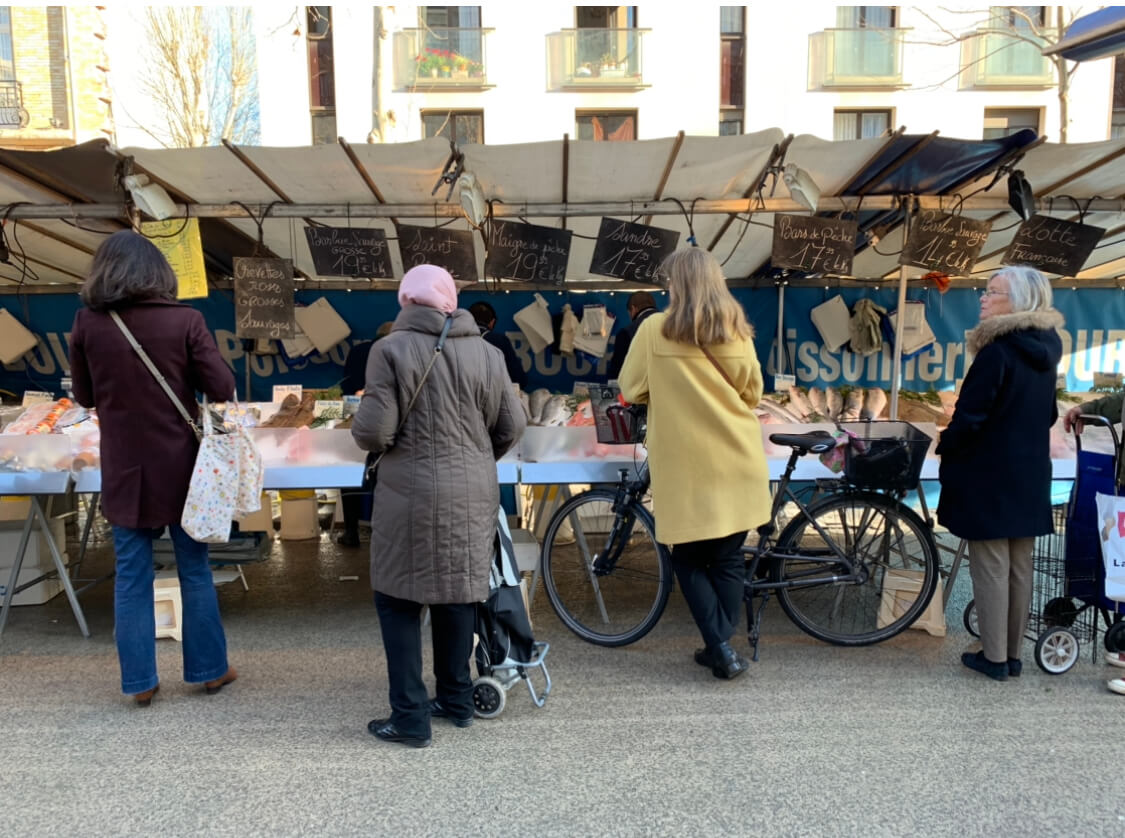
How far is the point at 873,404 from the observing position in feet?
17.1

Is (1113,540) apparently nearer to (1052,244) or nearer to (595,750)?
(595,750)

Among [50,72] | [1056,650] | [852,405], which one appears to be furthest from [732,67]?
[1056,650]

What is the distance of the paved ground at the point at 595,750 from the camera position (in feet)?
8.13

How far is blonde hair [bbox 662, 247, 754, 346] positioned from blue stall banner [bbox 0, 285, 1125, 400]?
3989 millimetres

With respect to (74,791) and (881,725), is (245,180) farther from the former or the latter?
(881,725)

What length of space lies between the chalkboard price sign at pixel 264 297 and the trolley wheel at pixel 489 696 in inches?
121

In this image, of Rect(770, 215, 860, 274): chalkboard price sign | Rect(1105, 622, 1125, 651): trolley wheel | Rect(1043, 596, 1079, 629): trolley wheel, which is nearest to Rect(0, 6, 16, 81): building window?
Rect(770, 215, 860, 274): chalkboard price sign

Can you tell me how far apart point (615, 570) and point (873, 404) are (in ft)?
7.83

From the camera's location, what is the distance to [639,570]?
4.01 metres

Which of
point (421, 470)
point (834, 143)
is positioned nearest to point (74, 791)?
point (421, 470)

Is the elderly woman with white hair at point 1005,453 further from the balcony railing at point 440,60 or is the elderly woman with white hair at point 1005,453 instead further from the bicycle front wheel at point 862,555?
the balcony railing at point 440,60

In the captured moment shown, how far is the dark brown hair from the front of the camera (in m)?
2.93

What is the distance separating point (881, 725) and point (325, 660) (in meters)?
2.55

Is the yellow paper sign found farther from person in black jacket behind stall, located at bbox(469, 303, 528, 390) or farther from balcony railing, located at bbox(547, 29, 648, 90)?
balcony railing, located at bbox(547, 29, 648, 90)
